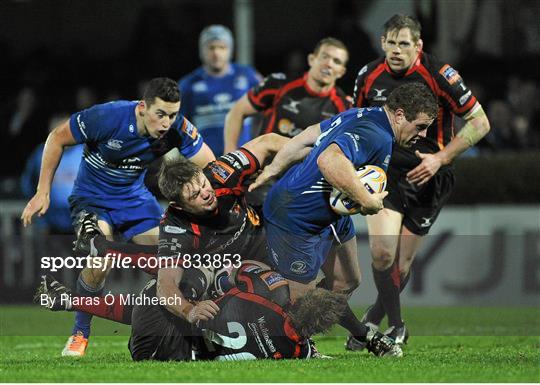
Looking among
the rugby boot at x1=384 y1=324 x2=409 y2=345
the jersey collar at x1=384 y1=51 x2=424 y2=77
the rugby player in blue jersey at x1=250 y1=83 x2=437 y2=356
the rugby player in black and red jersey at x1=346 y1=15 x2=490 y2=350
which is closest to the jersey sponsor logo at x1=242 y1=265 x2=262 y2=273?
the rugby player in blue jersey at x1=250 y1=83 x2=437 y2=356

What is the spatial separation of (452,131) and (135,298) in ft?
10.5

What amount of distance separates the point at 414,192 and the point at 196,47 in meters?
6.98

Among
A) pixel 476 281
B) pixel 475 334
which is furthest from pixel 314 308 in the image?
pixel 476 281

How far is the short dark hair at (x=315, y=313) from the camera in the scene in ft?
27.8

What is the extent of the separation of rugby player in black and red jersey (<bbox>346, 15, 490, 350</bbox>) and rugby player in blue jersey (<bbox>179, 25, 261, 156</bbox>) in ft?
10.8

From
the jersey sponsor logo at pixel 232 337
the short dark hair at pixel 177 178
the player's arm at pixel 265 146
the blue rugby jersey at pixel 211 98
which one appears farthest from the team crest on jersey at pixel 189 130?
the blue rugby jersey at pixel 211 98

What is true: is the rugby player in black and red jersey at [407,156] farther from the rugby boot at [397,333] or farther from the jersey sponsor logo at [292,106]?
the jersey sponsor logo at [292,106]

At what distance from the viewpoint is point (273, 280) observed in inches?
351

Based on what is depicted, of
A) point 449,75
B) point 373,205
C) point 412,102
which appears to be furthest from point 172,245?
point 449,75

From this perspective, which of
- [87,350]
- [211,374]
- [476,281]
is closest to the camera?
[211,374]

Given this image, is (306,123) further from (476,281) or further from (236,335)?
(236,335)

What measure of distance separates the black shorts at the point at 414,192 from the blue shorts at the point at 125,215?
6.45ft

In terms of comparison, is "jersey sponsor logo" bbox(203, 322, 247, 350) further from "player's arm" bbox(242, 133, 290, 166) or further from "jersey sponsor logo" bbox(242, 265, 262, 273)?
"player's arm" bbox(242, 133, 290, 166)

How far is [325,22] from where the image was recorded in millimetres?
17016
